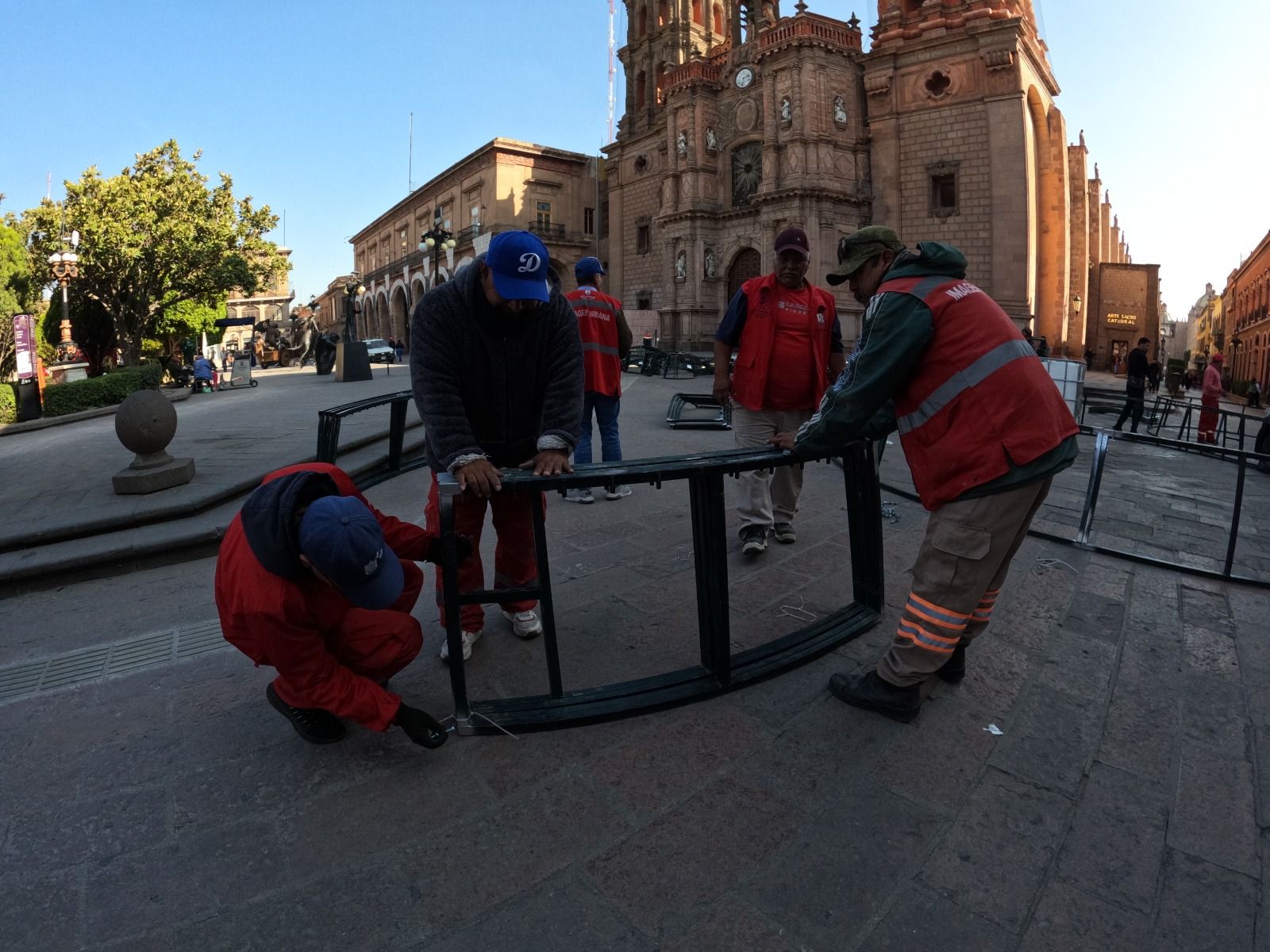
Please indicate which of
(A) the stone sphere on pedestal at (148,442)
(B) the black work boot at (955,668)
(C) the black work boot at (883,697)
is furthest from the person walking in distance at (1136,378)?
(A) the stone sphere on pedestal at (148,442)

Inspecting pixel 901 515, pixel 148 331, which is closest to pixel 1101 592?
pixel 901 515

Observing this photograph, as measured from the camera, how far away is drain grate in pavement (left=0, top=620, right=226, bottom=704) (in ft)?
9.20

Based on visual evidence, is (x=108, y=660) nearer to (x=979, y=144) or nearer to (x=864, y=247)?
(x=864, y=247)

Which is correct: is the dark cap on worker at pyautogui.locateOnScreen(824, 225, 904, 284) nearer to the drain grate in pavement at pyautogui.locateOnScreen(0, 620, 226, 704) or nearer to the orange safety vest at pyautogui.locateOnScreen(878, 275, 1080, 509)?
the orange safety vest at pyautogui.locateOnScreen(878, 275, 1080, 509)

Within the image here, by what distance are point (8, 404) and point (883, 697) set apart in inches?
662

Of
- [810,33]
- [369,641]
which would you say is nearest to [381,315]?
[810,33]

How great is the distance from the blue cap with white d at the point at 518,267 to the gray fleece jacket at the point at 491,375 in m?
0.18

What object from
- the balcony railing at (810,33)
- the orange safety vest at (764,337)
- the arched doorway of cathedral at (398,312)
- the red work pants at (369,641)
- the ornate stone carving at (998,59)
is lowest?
the red work pants at (369,641)

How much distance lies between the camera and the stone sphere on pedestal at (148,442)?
5172mm

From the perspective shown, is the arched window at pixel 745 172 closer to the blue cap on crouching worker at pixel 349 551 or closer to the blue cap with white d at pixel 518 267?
the blue cap with white d at pixel 518 267

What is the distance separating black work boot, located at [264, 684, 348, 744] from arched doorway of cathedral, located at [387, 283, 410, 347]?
54127 mm

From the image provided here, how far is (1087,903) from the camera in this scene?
5.26 ft

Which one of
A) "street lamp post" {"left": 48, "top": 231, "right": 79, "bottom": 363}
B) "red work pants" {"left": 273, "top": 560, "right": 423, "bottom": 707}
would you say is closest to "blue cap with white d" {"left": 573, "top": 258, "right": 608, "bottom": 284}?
"red work pants" {"left": 273, "top": 560, "right": 423, "bottom": 707}

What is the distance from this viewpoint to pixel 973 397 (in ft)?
7.21
